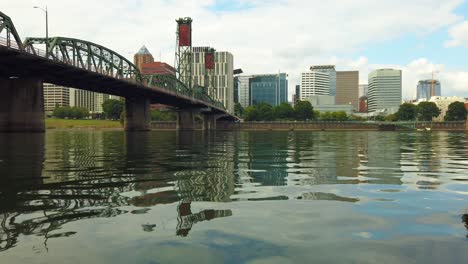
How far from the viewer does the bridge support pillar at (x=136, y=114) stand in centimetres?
13462

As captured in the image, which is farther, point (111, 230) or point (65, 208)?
point (65, 208)

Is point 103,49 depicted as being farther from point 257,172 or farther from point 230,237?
point 230,237

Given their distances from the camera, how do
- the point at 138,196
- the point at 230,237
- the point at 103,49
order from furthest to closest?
the point at 103,49
the point at 138,196
the point at 230,237

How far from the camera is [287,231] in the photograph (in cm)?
988

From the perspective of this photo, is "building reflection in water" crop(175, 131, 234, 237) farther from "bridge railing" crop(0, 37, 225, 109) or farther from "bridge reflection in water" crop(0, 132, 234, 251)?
"bridge railing" crop(0, 37, 225, 109)

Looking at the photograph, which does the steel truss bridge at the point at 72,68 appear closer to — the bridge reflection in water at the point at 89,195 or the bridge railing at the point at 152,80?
the bridge railing at the point at 152,80

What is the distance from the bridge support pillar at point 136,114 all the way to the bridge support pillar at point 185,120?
37.3m

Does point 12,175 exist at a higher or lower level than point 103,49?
lower

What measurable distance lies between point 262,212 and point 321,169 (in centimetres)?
1276

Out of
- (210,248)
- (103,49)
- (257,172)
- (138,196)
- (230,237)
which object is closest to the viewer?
(210,248)

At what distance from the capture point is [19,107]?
Result: 261 feet

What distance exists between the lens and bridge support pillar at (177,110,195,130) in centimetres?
17612

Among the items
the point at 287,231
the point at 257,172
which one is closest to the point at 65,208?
the point at 287,231

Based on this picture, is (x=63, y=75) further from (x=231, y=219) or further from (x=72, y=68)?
(x=231, y=219)
